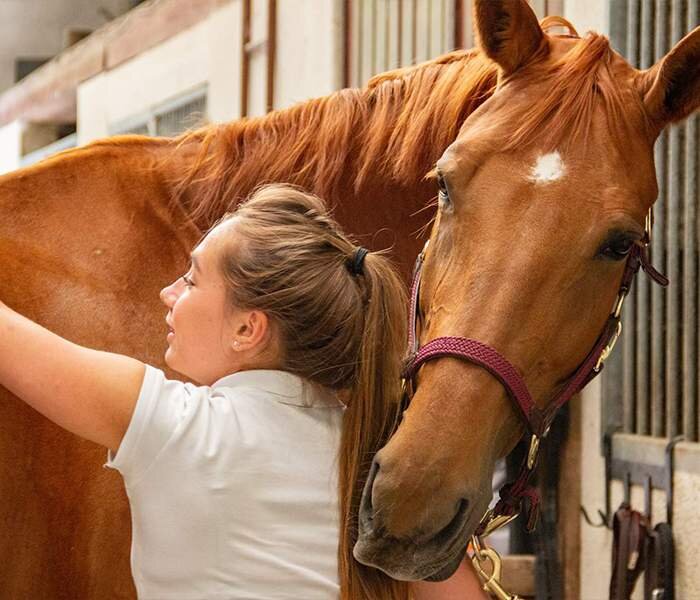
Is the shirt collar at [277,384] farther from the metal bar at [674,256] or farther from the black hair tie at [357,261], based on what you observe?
the metal bar at [674,256]

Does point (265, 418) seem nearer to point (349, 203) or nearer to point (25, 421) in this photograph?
point (25, 421)

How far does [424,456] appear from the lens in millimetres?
1438

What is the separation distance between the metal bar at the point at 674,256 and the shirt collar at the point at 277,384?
1.83 m

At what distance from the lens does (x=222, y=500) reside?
121 centimetres

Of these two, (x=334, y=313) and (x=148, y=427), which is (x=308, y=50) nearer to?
(x=334, y=313)

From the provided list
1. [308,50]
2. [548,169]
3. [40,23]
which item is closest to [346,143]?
[548,169]

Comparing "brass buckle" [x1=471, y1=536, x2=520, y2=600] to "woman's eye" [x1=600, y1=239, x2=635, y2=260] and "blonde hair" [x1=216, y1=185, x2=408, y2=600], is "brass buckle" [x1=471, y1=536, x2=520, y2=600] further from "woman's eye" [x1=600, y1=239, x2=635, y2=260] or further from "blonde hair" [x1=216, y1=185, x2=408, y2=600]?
"woman's eye" [x1=600, y1=239, x2=635, y2=260]

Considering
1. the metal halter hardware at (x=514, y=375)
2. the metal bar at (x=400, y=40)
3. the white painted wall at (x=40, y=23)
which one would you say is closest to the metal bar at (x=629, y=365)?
the metal halter hardware at (x=514, y=375)

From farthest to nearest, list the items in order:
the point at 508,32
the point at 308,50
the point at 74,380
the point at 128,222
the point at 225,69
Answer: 1. the point at 225,69
2. the point at 308,50
3. the point at 128,222
4. the point at 508,32
5. the point at 74,380

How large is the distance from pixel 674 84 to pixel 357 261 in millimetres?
666

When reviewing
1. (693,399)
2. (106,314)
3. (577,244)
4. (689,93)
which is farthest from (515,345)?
(693,399)

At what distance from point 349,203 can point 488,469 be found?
0.65 metres

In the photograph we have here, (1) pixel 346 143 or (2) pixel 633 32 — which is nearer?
(1) pixel 346 143

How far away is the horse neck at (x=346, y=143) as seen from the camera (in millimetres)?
1914
